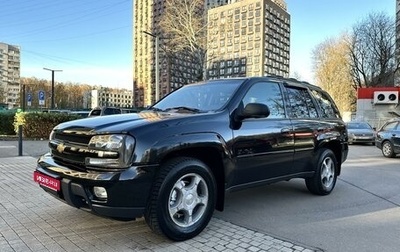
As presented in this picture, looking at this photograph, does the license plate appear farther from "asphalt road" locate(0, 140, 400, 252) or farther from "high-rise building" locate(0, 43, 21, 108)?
"high-rise building" locate(0, 43, 21, 108)

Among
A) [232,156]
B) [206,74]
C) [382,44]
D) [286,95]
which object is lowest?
[232,156]

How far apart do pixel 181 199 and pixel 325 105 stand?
12.4 ft

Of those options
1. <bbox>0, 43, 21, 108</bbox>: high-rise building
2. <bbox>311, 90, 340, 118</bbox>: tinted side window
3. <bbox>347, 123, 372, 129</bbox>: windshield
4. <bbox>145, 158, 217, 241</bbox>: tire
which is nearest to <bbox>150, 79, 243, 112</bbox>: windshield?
<bbox>145, 158, 217, 241</bbox>: tire

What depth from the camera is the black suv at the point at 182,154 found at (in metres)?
3.55

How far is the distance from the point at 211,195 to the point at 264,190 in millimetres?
2785

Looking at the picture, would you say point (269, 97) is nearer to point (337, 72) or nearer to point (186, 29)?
point (186, 29)

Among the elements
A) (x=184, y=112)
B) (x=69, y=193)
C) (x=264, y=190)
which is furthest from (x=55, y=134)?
(x=264, y=190)

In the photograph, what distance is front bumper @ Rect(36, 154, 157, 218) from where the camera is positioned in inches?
137

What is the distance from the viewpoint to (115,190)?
3.46 m

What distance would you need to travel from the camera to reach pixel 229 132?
4363 mm

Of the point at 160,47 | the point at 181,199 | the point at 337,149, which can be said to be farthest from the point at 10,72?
the point at 181,199

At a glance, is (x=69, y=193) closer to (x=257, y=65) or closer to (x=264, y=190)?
(x=264, y=190)

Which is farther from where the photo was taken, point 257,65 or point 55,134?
point 257,65

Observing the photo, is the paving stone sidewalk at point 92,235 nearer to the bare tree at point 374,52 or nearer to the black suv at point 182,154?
the black suv at point 182,154
